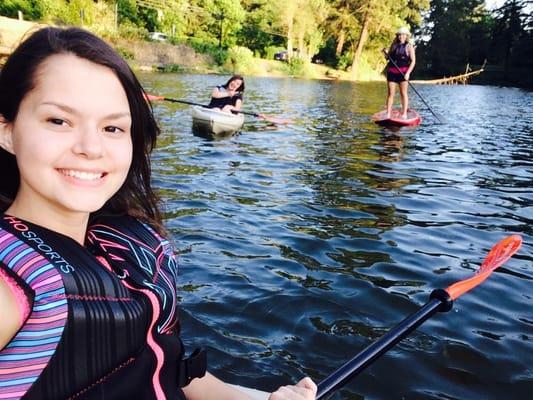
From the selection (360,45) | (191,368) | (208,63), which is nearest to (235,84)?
(191,368)

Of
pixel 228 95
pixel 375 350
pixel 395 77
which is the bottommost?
pixel 375 350

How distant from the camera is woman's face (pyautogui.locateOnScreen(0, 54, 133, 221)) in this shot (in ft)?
4.33

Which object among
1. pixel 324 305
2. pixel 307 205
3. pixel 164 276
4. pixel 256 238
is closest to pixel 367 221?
pixel 307 205

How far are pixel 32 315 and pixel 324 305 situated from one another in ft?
8.69

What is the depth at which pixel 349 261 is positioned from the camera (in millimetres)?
4266

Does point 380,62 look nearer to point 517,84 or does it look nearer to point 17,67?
point 517,84

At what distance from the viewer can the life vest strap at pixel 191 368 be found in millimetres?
1604

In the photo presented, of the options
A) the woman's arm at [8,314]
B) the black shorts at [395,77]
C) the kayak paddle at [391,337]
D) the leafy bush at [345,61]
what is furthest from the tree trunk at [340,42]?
the woman's arm at [8,314]

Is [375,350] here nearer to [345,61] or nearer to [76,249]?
[76,249]

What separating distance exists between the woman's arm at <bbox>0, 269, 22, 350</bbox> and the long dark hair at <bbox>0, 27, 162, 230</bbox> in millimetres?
516

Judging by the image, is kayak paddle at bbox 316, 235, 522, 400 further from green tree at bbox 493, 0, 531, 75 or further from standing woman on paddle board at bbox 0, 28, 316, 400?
green tree at bbox 493, 0, 531, 75

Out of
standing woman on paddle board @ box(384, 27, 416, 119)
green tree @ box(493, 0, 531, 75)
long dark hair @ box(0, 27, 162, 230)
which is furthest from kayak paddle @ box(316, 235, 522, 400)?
green tree @ box(493, 0, 531, 75)

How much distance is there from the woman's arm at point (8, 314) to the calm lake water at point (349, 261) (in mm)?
1811

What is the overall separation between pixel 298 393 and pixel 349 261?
2798mm
